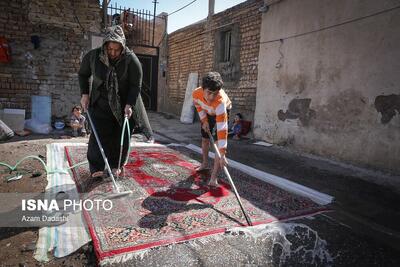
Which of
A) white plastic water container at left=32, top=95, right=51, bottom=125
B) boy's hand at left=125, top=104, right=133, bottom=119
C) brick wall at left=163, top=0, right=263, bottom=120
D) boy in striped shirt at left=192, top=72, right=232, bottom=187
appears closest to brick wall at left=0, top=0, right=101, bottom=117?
white plastic water container at left=32, top=95, right=51, bottom=125

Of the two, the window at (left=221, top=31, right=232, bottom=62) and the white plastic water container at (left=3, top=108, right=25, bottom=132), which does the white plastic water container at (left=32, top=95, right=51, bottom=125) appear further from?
the window at (left=221, top=31, right=232, bottom=62)

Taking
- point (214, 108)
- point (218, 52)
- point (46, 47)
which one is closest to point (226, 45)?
point (218, 52)

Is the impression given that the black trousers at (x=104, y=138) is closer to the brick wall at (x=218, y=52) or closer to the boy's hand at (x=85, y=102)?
the boy's hand at (x=85, y=102)

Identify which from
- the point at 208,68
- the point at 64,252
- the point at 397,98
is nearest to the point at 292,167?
the point at 397,98

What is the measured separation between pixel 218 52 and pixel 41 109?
5.60 meters

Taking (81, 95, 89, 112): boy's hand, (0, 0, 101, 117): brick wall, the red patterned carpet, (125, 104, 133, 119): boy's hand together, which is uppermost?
(0, 0, 101, 117): brick wall

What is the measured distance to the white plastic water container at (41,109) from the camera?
7207mm

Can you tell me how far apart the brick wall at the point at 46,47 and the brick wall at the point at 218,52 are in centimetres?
393

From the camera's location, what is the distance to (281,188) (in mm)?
3979

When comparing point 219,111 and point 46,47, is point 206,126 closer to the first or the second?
point 219,111

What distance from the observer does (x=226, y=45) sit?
9.61 meters

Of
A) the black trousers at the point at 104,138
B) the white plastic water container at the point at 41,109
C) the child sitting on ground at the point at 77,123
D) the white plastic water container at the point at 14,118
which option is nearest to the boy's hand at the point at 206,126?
the black trousers at the point at 104,138

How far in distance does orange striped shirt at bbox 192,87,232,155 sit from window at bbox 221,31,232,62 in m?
6.05

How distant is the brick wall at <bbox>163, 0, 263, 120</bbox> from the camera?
26.6ft
